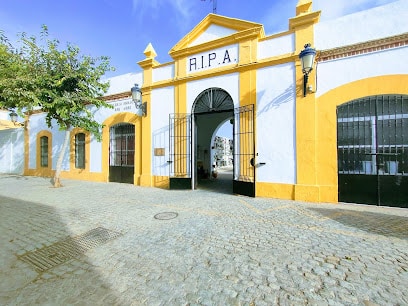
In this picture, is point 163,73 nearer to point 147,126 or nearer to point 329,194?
point 147,126

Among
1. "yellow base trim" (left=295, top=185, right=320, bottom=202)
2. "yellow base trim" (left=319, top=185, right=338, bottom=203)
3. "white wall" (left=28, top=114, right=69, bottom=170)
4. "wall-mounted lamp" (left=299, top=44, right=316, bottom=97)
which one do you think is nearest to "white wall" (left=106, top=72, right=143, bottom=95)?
"white wall" (left=28, top=114, right=69, bottom=170)

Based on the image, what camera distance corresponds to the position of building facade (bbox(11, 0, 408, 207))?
5.21m

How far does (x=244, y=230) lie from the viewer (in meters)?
3.75

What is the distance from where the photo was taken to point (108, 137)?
32.6 ft

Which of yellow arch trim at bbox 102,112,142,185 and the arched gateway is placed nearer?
the arched gateway

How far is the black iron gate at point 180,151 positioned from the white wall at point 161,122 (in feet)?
0.87

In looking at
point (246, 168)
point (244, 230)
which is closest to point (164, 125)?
point (246, 168)

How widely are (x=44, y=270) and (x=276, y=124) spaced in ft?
20.5

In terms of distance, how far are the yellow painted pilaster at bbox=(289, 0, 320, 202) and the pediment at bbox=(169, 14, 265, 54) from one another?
129 centimetres

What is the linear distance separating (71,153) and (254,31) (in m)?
11.0

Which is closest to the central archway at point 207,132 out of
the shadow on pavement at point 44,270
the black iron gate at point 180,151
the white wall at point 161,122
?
the black iron gate at point 180,151

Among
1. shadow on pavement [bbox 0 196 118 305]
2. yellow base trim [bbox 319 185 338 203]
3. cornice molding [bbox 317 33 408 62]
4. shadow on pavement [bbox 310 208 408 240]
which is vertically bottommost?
shadow on pavement [bbox 0 196 118 305]

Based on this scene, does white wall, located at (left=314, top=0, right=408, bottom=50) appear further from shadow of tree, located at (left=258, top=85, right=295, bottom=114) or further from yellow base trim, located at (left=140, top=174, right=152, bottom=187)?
yellow base trim, located at (left=140, top=174, right=152, bottom=187)

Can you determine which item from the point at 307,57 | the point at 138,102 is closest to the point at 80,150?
the point at 138,102
